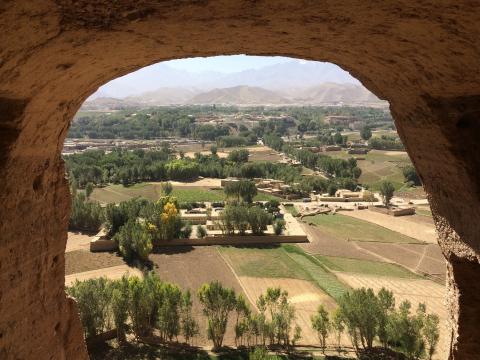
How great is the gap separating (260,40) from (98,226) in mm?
51461

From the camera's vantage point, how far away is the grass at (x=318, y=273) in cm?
3791

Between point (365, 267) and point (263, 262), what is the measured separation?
33.1 feet

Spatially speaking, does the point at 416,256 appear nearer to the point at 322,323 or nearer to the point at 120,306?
the point at 322,323

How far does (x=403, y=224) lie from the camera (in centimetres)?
6009

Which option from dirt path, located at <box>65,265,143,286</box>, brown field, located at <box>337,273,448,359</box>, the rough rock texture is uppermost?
the rough rock texture

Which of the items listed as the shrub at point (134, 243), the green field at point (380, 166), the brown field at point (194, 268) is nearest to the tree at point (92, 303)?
the brown field at point (194, 268)

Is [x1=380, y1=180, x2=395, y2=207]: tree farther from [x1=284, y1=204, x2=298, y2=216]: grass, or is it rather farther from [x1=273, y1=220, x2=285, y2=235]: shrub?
[x1=273, y1=220, x2=285, y2=235]: shrub

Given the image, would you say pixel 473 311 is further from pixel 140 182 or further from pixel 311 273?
pixel 140 182

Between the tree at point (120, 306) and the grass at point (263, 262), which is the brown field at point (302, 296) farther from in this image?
the tree at point (120, 306)

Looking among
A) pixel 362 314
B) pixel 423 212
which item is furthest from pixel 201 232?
pixel 423 212

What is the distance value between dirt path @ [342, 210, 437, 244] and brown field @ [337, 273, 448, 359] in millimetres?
14734

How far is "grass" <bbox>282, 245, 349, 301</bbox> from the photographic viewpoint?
124ft

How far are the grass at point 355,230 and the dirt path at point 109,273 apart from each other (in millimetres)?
25434

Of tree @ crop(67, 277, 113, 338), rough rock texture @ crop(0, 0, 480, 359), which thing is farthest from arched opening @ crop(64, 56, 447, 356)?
rough rock texture @ crop(0, 0, 480, 359)
